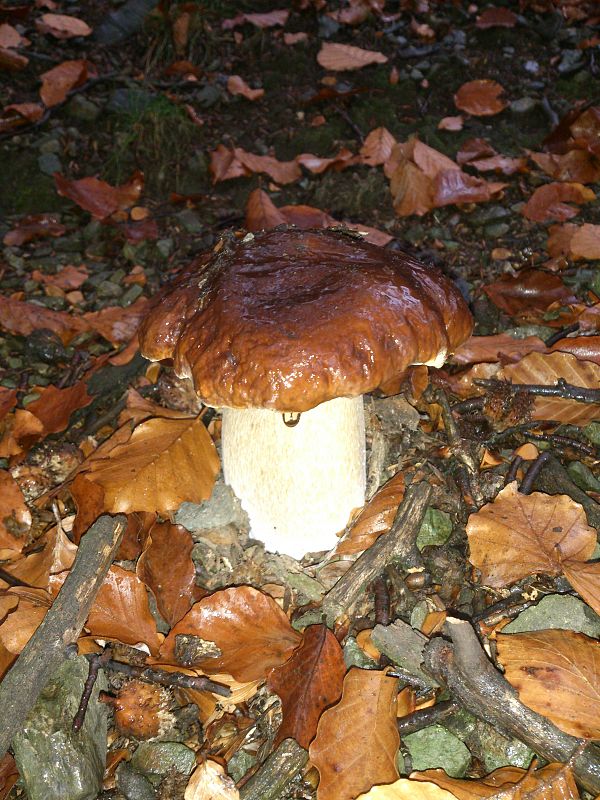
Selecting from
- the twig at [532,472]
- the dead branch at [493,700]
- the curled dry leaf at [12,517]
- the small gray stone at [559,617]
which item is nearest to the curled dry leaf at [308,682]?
the dead branch at [493,700]

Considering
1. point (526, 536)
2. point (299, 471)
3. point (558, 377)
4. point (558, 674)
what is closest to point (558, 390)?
point (558, 377)

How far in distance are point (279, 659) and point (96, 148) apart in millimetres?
4069

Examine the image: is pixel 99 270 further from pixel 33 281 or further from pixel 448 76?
pixel 448 76

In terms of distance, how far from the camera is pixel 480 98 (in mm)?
5074

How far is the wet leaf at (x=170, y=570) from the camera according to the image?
2.30 metres

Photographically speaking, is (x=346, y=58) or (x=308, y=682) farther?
(x=346, y=58)

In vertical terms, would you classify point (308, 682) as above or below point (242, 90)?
below

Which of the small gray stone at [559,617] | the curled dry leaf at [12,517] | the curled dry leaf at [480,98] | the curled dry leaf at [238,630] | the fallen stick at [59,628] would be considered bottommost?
the curled dry leaf at [12,517]

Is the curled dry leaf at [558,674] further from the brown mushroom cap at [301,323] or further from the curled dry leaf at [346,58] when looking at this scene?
the curled dry leaf at [346,58]

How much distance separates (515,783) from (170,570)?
1.27 metres

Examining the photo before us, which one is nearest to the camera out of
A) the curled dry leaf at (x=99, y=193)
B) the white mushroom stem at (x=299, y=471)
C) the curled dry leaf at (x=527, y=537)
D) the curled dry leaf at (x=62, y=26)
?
the curled dry leaf at (x=527, y=537)

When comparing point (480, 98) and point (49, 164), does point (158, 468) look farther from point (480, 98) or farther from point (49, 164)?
point (480, 98)

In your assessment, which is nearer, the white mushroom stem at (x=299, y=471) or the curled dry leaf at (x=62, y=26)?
the white mushroom stem at (x=299, y=471)

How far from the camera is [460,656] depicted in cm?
180
